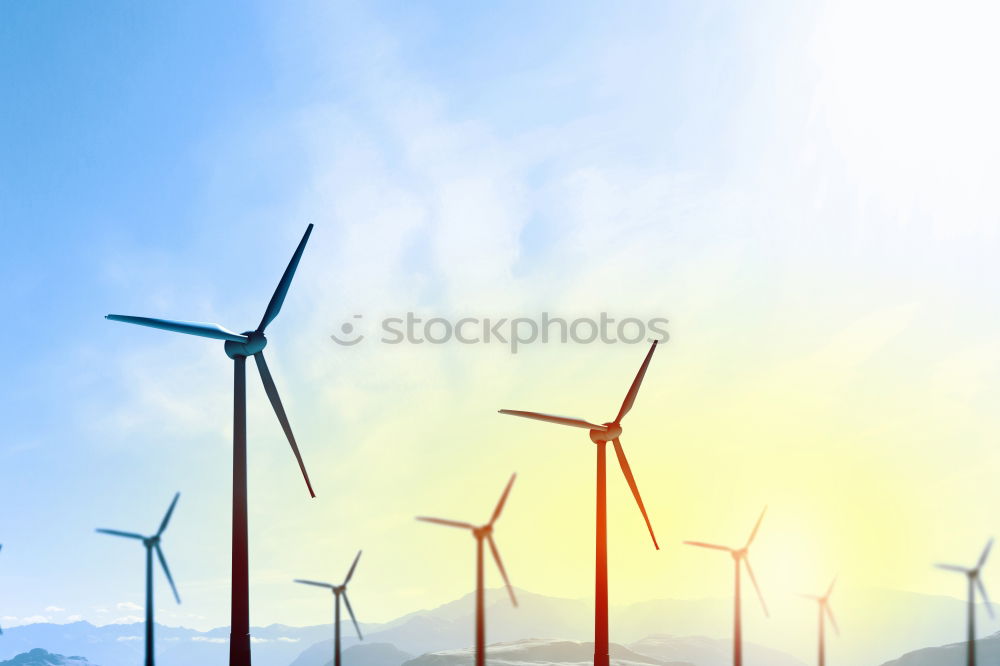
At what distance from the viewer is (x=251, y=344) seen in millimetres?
64688

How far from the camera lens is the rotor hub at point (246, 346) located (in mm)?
64625

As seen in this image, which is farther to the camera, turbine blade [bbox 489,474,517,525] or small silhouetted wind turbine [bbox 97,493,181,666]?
small silhouetted wind turbine [bbox 97,493,181,666]

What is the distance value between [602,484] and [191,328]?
3233 centimetres

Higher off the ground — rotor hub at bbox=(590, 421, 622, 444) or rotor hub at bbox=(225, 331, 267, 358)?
rotor hub at bbox=(225, 331, 267, 358)

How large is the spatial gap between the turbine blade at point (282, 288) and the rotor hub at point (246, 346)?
96 centimetres

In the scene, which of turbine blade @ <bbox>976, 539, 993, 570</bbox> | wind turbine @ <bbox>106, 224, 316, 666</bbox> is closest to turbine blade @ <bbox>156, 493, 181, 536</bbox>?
wind turbine @ <bbox>106, 224, 316, 666</bbox>

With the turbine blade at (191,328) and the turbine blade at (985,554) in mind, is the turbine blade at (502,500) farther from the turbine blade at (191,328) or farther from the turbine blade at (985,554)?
the turbine blade at (985,554)

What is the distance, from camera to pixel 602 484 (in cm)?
7325

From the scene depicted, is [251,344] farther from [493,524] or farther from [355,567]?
[355,567]

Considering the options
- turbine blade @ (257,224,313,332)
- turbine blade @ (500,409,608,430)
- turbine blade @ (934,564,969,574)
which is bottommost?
turbine blade @ (934,564,969,574)

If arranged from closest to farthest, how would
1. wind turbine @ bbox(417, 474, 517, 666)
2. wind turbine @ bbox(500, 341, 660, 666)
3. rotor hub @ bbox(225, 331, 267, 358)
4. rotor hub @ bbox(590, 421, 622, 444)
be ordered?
1. wind turbine @ bbox(417, 474, 517, 666)
2. rotor hub @ bbox(225, 331, 267, 358)
3. wind turbine @ bbox(500, 341, 660, 666)
4. rotor hub @ bbox(590, 421, 622, 444)

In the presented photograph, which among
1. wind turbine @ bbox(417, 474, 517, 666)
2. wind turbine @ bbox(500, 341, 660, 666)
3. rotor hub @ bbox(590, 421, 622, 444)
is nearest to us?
wind turbine @ bbox(417, 474, 517, 666)

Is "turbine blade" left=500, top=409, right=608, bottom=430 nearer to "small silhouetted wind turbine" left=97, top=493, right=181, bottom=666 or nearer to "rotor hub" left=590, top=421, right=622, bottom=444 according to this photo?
"rotor hub" left=590, top=421, right=622, bottom=444

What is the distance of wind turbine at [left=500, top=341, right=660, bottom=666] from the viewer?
230 ft
